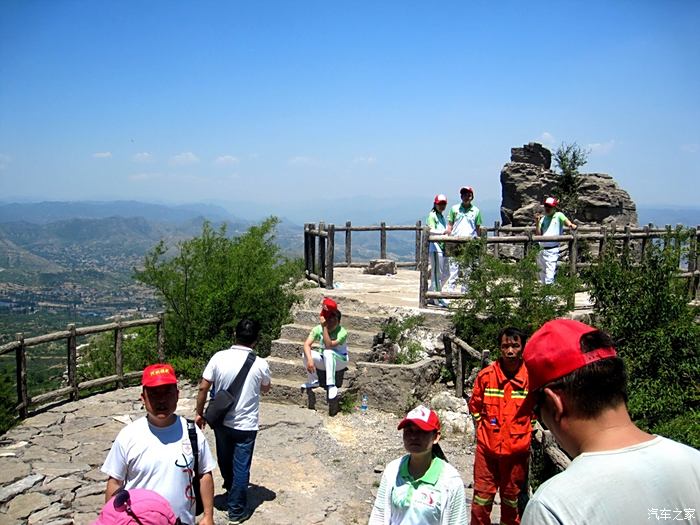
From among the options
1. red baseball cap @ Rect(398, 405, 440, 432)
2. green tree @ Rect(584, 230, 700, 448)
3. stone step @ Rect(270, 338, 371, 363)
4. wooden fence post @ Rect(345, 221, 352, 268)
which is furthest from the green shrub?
red baseball cap @ Rect(398, 405, 440, 432)

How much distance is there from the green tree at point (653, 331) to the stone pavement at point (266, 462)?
6.99ft

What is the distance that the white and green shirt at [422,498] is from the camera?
121 inches

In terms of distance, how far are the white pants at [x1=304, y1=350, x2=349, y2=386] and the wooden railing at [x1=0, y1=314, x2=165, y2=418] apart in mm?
3679

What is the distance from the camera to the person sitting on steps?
755cm

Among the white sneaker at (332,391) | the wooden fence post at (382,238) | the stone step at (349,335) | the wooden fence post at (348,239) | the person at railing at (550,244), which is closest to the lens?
the white sneaker at (332,391)

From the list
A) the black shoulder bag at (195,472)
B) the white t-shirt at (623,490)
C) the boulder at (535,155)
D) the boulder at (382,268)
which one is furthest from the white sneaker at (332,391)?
the boulder at (535,155)

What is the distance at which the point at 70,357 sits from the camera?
9141mm

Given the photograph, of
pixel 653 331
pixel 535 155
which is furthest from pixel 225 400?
pixel 535 155

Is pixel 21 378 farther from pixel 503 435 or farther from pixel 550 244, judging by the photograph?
pixel 550 244

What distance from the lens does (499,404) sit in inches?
172

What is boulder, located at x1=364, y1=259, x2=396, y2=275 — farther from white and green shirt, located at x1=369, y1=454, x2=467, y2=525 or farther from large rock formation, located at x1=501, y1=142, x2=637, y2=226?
white and green shirt, located at x1=369, y1=454, x2=467, y2=525

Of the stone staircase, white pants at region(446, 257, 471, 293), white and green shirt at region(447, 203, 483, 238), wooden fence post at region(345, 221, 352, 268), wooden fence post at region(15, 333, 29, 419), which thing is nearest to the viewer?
wooden fence post at region(15, 333, 29, 419)

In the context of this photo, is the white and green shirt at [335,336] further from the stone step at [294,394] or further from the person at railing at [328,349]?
the stone step at [294,394]

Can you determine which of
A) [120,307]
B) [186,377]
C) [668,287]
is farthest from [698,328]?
[120,307]
